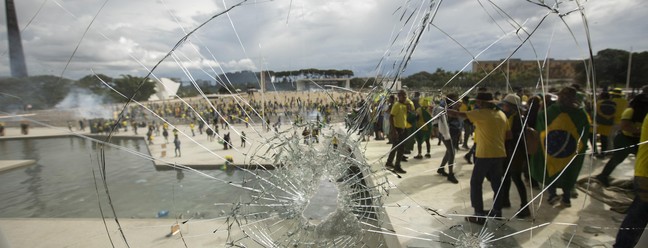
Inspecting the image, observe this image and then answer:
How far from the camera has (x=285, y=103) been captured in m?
2.55

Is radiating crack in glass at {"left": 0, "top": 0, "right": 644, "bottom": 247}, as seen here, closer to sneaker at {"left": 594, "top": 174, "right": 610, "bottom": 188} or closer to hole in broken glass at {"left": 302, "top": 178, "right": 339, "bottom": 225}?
hole in broken glass at {"left": 302, "top": 178, "right": 339, "bottom": 225}

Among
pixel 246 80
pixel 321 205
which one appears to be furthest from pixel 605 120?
pixel 246 80

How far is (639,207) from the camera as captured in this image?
1.93 metres

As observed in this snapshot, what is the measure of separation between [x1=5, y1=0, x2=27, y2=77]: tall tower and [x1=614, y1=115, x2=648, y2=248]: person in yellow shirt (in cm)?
430

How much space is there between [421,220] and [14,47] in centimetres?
333

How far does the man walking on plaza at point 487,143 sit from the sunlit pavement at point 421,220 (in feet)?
0.88

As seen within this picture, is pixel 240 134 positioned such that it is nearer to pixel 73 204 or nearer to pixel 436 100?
pixel 436 100

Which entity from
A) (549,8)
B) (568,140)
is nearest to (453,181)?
(568,140)

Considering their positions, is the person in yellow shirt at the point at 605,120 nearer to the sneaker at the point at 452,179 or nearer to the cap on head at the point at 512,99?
the cap on head at the point at 512,99

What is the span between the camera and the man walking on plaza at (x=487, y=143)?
244 centimetres

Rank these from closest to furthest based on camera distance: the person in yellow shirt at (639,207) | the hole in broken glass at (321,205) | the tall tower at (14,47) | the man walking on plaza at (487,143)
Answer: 1. the tall tower at (14,47)
2. the person in yellow shirt at (639,207)
3. the hole in broken glass at (321,205)
4. the man walking on plaza at (487,143)

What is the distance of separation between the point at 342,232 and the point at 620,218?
107 inches

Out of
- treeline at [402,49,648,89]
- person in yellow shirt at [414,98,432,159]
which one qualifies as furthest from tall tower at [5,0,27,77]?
person in yellow shirt at [414,98,432,159]

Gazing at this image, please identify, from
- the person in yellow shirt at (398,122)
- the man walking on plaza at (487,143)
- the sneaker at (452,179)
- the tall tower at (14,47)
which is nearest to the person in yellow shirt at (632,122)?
the man walking on plaza at (487,143)
